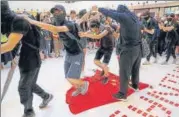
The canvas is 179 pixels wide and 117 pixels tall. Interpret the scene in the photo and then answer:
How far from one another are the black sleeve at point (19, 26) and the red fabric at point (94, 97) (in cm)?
139

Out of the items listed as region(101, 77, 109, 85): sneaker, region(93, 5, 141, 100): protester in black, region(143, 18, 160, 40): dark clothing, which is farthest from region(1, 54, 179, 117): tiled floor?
region(143, 18, 160, 40): dark clothing

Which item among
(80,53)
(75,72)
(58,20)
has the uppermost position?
(58,20)

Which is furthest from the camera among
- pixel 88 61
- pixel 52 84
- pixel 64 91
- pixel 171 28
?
pixel 88 61

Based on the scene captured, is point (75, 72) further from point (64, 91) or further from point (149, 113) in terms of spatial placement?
point (149, 113)

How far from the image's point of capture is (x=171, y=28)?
493 cm

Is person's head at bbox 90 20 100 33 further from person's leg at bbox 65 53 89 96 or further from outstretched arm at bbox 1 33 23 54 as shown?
outstretched arm at bbox 1 33 23 54

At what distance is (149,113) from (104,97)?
0.77 meters

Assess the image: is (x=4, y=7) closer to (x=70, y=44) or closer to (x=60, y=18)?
(x=60, y=18)

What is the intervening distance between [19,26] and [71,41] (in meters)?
0.94

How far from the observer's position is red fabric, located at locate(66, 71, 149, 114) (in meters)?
2.85

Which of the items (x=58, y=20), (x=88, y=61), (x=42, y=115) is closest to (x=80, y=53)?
(x=58, y=20)

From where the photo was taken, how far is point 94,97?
10.3ft

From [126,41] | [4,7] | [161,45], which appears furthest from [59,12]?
[161,45]

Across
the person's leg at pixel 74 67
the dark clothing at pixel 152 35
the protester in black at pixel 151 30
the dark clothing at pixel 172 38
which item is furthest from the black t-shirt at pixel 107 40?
the dark clothing at pixel 172 38
